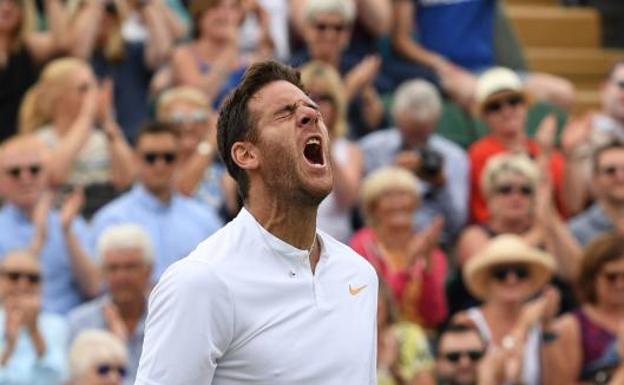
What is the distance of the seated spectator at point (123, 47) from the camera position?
1019 cm

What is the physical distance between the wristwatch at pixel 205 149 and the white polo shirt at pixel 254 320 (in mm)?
5146

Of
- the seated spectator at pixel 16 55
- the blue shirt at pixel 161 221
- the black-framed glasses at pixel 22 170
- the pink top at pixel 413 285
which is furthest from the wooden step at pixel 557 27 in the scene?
the black-framed glasses at pixel 22 170

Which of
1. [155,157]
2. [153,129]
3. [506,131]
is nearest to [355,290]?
[155,157]

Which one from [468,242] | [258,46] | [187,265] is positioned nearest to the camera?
[187,265]

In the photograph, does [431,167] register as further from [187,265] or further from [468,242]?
[187,265]

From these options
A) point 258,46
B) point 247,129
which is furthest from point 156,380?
point 258,46

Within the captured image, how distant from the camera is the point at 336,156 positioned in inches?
374

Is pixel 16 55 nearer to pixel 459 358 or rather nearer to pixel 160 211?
pixel 160 211

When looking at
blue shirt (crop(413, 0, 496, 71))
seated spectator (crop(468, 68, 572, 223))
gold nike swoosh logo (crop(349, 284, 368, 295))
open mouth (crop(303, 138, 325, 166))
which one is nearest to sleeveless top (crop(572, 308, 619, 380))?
seated spectator (crop(468, 68, 572, 223))

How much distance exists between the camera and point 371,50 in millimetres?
10922

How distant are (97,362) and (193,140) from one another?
205 centimetres

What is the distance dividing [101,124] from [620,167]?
266 centimetres

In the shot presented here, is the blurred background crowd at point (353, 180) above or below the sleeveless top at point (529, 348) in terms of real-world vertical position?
above

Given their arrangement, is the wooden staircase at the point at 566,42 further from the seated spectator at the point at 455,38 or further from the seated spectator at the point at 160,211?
the seated spectator at the point at 160,211
